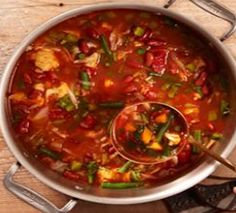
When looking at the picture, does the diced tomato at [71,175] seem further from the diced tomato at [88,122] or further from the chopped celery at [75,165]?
the diced tomato at [88,122]

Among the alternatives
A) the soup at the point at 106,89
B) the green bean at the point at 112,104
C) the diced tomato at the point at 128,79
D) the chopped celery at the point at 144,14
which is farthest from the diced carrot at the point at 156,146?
the chopped celery at the point at 144,14

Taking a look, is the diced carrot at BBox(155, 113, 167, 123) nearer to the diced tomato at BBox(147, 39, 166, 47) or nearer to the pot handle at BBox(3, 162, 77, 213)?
the diced tomato at BBox(147, 39, 166, 47)

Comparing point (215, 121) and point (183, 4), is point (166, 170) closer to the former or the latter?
point (215, 121)

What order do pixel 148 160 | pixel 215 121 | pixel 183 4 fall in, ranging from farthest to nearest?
pixel 183 4 → pixel 215 121 → pixel 148 160

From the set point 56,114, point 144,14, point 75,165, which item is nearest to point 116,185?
point 75,165

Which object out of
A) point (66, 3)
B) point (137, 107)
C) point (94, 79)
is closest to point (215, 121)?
point (137, 107)

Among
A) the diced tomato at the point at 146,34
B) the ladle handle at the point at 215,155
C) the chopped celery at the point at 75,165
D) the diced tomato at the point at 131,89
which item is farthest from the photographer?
the diced tomato at the point at 146,34

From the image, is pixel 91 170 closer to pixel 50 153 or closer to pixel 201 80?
pixel 50 153
